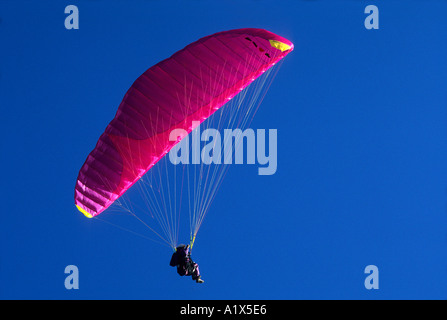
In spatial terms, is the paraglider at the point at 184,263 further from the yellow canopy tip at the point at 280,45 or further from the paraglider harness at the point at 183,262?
the yellow canopy tip at the point at 280,45

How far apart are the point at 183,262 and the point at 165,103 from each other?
111 inches

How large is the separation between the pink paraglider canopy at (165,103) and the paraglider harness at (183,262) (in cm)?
154

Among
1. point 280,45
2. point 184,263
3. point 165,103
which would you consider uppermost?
point 280,45

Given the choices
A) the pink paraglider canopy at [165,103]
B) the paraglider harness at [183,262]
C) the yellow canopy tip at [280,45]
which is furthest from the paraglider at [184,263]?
the yellow canopy tip at [280,45]

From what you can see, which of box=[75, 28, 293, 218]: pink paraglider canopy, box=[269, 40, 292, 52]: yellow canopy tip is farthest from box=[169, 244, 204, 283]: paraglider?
box=[269, 40, 292, 52]: yellow canopy tip

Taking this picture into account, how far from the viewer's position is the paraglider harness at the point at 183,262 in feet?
43.2

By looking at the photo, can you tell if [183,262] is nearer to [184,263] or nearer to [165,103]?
[184,263]

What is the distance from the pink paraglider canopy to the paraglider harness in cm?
154

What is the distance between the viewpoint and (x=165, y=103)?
13430 mm

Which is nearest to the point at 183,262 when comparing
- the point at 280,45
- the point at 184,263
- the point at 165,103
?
the point at 184,263

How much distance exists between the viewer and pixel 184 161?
568 inches
